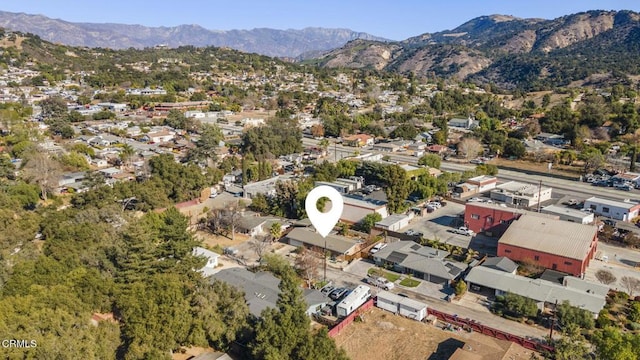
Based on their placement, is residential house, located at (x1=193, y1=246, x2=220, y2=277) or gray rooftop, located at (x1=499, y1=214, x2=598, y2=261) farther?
residential house, located at (x1=193, y1=246, x2=220, y2=277)

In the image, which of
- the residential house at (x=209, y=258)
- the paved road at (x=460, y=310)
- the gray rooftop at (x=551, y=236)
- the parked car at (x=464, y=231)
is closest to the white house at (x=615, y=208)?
the gray rooftop at (x=551, y=236)

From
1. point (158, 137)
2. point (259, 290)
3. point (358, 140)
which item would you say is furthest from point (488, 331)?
point (158, 137)

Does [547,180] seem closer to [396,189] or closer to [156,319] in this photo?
[396,189]

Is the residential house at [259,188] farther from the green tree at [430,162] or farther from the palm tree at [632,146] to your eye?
the palm tree at [632,146]

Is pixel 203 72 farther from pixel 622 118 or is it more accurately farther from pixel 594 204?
pixel 594 204

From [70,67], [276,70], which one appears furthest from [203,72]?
[70,67]

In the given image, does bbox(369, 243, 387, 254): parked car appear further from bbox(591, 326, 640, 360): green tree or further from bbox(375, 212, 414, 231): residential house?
bbox(591, 326, 640, 360): green tree

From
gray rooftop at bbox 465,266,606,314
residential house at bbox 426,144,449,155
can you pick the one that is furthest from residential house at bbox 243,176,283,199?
residential house at bbox 426,144,449,155
